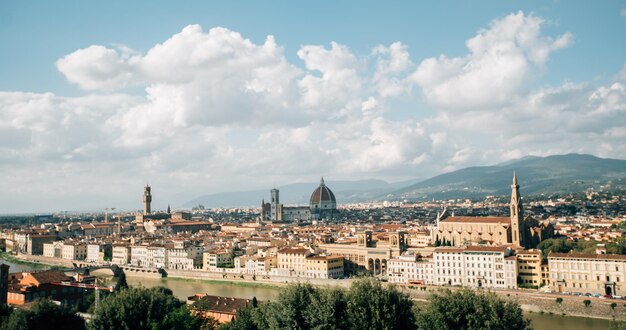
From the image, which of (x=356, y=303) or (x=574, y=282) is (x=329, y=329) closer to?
(x=356, y=303)

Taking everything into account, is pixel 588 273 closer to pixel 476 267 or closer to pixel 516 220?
pixel 476 267

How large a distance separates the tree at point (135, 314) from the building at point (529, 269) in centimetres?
2240

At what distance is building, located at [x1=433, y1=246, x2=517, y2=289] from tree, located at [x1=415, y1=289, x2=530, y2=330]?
1660 centimetres

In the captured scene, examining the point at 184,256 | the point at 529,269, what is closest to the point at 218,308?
the point at 529,269

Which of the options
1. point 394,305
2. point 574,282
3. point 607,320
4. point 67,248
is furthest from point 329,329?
point 67,248

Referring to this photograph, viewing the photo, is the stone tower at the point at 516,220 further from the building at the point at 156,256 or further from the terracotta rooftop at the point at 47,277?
the terracotta rooftop at the point at 47,277

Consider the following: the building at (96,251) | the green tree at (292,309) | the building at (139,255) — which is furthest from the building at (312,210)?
the green tree at (292,309)

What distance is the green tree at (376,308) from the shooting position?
1631 centimetres

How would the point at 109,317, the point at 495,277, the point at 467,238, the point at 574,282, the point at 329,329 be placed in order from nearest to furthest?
1. the point at 329,329
2. the point at 109,317
3. the point at 574,282
4. the point at 495,277
5. the point at 467,238

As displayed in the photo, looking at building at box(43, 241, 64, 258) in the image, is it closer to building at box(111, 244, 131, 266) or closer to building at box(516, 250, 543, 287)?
building at box(111, 244, 131, 266)

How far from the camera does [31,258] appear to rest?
61375 mm

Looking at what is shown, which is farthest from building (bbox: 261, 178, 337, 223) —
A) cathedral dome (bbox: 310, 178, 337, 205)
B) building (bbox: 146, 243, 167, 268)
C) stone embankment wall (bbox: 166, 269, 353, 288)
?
stone embankment wall (bbox: 166, 269, 353, 288)

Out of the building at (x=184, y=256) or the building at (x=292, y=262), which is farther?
the building at (x=184, y=256)

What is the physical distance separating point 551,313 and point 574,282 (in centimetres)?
335
